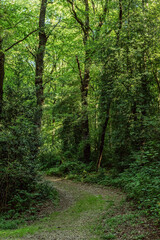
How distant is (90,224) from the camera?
614 centimetres

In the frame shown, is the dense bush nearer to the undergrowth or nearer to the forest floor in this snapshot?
the forest floor

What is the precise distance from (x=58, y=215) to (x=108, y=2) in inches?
562

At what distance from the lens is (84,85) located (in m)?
17.7

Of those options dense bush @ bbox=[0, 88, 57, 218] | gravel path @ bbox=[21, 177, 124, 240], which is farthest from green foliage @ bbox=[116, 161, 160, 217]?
dense bush @ bbox=[0, 88, 57, 218]

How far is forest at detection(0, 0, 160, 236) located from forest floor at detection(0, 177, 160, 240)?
551mm

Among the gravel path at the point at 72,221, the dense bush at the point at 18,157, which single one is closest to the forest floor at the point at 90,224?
the gravel path at the point at 72,221

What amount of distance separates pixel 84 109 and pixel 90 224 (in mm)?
10539

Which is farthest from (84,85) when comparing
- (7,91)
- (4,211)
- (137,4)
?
Result: (4,211)

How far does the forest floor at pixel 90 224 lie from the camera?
4944mm

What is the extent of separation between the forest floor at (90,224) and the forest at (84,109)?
0.55 m

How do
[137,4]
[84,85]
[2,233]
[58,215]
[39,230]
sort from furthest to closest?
[84,85] → [137,4] → [58,215] → [39,230] → [2,233]

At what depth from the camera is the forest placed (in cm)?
823

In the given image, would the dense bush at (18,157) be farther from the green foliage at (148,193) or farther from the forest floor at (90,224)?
the green foliage at (148,193)

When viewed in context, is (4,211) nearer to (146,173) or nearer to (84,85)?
(146,173)
